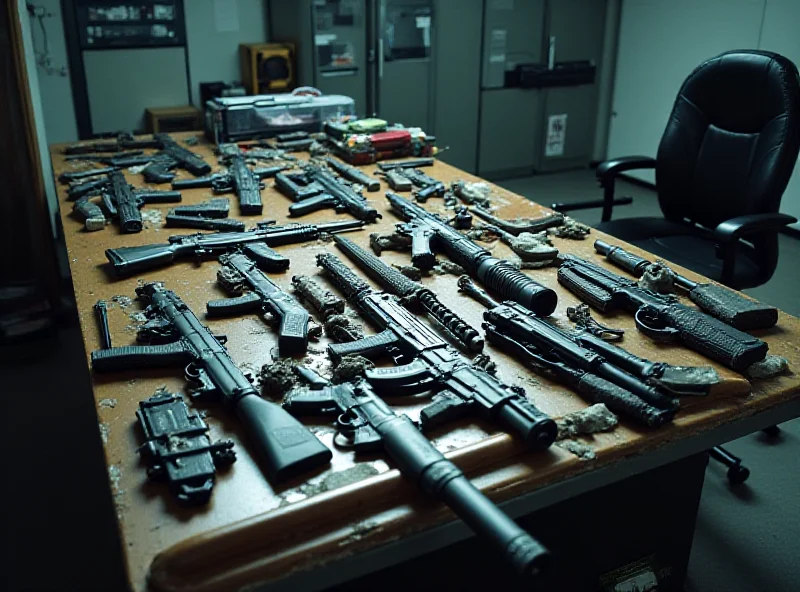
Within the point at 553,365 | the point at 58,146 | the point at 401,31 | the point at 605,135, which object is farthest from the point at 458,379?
the point at 605,135

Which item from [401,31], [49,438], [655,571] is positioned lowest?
[49,438]

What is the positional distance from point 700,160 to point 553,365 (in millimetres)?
1707

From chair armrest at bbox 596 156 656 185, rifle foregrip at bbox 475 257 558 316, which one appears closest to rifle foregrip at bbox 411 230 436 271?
rifle foregrip at bbox 475 257 558 316

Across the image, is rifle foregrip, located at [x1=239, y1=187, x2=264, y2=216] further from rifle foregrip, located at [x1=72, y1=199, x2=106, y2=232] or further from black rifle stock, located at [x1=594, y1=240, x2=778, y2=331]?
black rifle stock, located at [x1=594, y1=240, x2=778, y2=331]

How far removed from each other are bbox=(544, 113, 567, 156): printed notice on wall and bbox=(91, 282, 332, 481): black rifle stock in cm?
501

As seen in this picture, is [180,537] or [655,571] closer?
[180,537]

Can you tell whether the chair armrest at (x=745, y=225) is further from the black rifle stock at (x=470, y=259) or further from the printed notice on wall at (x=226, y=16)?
the printed notice on wall at (x=226, y=16)

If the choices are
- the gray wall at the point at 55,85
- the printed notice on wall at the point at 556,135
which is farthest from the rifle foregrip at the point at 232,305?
the printed notice on wall at the point at 556,135

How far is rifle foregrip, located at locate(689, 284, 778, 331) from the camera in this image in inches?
66.7

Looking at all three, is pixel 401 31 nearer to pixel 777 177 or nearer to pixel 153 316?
pixel 777 177

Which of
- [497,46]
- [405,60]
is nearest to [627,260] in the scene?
[405,60]

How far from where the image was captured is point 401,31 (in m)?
5.36

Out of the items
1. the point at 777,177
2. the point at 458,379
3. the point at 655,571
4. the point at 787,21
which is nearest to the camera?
the point at 458,379

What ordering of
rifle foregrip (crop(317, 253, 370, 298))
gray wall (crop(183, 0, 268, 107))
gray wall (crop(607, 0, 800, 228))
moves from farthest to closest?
1. gray wall (crop(183, 0, 268, 107))
2. gray wall (crop(607, 0, 800, 228))
3. rifle foregrip (crop(317, 253, 370, 298))
